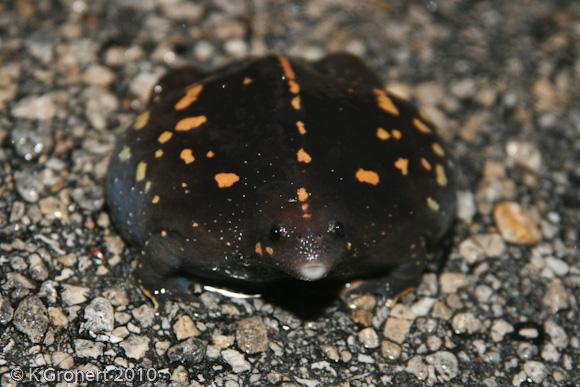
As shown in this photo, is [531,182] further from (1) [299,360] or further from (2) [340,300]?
(1) [299,360]

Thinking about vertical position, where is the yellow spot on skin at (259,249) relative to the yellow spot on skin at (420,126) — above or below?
below

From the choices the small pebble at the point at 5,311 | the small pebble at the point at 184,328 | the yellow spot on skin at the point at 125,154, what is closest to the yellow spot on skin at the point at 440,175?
the small pebble at the point at 184,328

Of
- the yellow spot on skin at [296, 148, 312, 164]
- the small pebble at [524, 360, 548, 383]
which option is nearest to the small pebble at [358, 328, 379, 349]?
the small pebble at [524, 360, 548, 383]

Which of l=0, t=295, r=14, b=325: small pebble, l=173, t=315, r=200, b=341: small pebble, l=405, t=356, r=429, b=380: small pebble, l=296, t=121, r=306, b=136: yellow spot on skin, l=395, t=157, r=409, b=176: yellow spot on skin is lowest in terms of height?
l=405, t=356, r=429, b=380: small pebble

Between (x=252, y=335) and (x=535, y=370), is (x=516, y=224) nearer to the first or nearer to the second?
(x=535, y=370)

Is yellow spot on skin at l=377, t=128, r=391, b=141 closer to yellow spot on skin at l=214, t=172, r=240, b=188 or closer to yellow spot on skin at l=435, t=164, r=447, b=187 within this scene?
yellow spot on skin at l=435, t=164, r=447, b=187

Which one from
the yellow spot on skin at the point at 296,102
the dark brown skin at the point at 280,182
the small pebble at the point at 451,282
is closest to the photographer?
the dark brown skin at the point at 280,182

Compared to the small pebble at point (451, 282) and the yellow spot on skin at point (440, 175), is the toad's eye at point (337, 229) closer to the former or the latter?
the yellow spot on skin at point (440, 175)

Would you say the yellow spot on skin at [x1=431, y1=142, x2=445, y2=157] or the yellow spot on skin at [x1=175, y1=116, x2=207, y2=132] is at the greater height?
the yellow spot on skin at [x1=175, y1=116, x2=207, y2=132]
